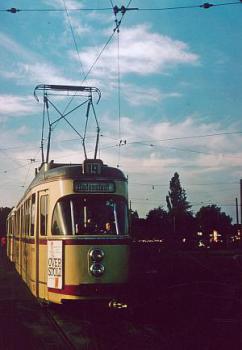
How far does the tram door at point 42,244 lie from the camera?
11680 mm

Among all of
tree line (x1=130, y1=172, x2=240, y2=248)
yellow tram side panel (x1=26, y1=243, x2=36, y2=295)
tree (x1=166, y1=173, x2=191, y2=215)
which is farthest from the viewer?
tree (x1=166, y1=173, x2=191, y2=215)

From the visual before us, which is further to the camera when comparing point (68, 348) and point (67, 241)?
point (67, 241)

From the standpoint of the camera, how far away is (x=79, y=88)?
16.8 metres

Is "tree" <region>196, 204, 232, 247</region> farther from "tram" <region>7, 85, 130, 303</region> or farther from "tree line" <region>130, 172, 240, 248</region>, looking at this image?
"tram" <region>7, 85, 130, 303</region>

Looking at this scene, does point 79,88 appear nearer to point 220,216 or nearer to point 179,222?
point 179,222

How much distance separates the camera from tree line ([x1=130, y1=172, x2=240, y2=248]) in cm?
7975

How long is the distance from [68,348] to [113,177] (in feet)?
14.2

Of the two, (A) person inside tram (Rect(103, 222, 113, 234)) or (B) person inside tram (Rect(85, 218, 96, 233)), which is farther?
(A) person inside tram (Rect(103, 222, 113, 234))

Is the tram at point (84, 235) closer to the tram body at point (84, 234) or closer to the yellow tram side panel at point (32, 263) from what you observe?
the tram body at point (84, 234)

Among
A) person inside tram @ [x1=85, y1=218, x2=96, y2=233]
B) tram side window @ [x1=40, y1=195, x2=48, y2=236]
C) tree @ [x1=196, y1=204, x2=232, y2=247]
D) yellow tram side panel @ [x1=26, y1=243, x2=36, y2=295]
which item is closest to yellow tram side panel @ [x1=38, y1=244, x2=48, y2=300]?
tram side window @ [x1=40, y1=195, x2=48, y2=236]

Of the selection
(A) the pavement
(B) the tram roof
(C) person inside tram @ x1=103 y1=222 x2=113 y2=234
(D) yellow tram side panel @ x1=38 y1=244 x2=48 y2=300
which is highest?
(B) the tram roof

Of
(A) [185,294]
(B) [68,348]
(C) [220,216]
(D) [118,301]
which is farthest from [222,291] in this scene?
(C) [220,216]

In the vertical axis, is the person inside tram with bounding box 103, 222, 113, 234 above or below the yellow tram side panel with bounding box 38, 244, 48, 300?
above

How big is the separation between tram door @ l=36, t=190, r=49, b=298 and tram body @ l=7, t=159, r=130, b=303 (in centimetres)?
2
